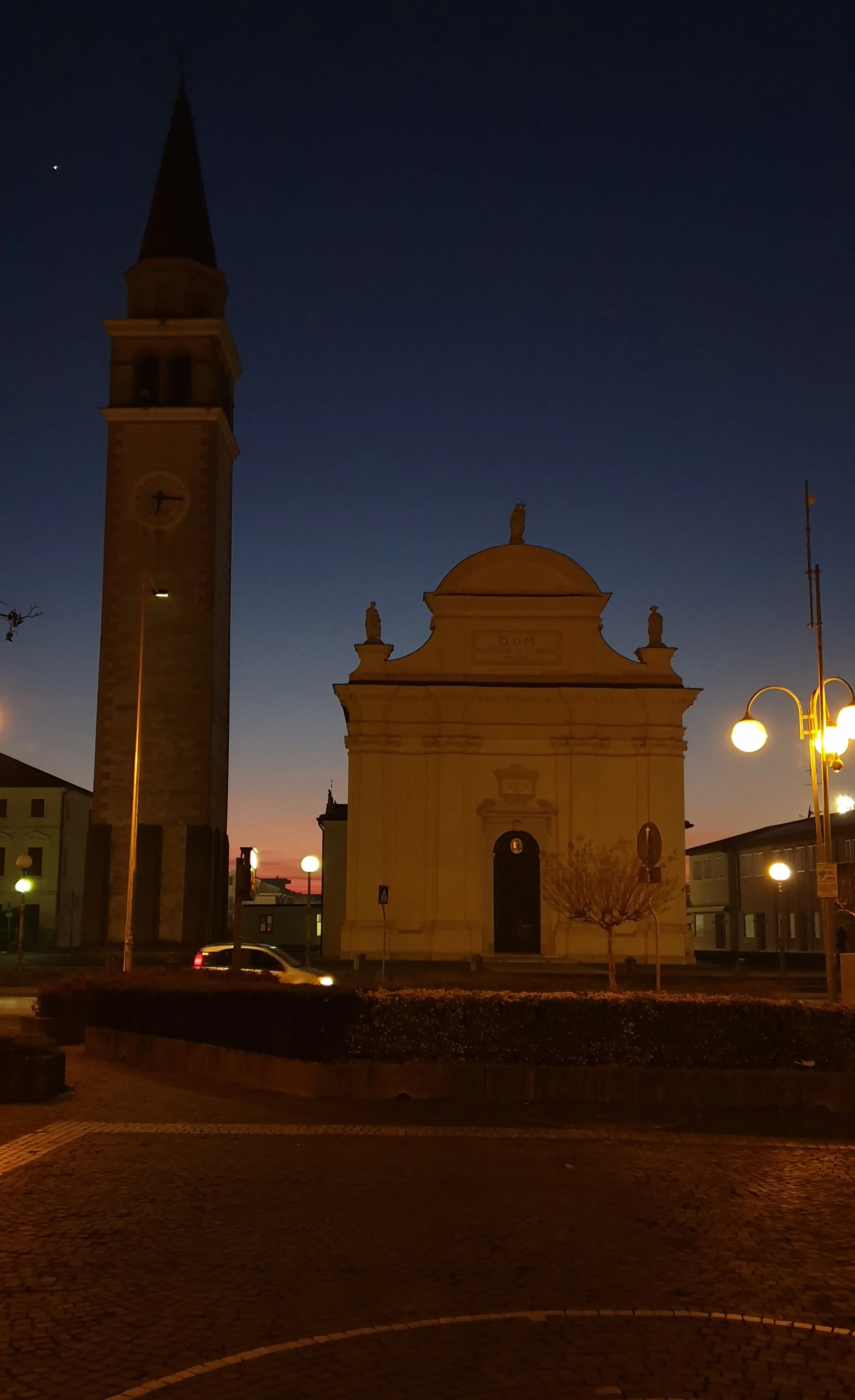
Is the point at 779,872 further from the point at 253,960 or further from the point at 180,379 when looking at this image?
the point at 180,379

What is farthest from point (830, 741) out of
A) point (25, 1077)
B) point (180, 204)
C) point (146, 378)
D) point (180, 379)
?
point (180, 204)

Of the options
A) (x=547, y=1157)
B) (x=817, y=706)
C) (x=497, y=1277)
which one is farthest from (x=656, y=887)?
(x=497, y=1277)

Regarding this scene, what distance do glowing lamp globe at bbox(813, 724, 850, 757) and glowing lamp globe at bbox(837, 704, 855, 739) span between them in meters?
1.33

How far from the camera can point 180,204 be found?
45.6m

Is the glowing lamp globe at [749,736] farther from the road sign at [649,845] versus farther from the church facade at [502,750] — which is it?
the church facade at [502,750]

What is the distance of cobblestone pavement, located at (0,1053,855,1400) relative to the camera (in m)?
5.50

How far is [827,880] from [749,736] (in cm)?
260

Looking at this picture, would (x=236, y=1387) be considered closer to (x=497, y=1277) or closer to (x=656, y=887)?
(x=497, y=1277)

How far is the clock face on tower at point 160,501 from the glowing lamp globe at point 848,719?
30376mm

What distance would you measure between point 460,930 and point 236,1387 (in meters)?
33.6

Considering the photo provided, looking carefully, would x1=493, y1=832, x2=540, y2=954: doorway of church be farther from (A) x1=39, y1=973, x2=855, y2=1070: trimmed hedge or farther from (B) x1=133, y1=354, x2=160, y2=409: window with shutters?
(A) x1=39, y1=973, x2=855, y2=1070: trimmed hedge

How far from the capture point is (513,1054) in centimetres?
1357

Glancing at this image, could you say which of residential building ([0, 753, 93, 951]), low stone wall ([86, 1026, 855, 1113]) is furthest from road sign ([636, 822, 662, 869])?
residential building ([0, 753, 93, 951])

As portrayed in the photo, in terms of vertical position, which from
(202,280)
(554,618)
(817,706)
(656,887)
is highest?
(202,280)
